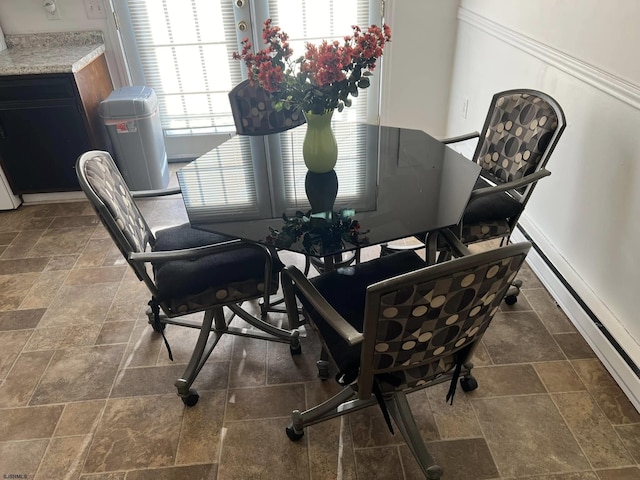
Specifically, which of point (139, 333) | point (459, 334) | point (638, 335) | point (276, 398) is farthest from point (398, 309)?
point (139, 333)

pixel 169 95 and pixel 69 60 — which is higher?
pixel 69 60

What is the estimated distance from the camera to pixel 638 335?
1.70m

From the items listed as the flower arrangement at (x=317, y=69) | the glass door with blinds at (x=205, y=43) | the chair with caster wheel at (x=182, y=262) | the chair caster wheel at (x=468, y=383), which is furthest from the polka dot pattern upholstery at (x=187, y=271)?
the glass door with blinds at (x=205, y=43)

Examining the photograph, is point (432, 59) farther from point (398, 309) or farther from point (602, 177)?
point (398, 309)

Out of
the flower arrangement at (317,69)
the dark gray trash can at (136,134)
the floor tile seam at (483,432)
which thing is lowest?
the floor tile seam at (483,432)

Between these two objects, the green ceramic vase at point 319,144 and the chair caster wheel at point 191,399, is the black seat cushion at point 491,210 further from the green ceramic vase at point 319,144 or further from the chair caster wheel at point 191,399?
the chair caster wheel at point 191,399

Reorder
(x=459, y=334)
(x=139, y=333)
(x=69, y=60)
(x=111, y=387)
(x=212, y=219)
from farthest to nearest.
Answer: (x=69, y=60), (x=139, y=333), (x=111, y=387), (x=212, y=219), (x=459, y=334)

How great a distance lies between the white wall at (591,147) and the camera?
170 centimetres

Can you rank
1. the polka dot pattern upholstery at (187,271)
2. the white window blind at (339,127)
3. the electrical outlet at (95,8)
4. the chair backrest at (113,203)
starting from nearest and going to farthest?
the chair backrest at (113,203) → the polka dot pattern upholstery at (187,271) → the white window blind at (339,127) → the electrical outlet at (95,8)

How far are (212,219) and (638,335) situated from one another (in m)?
1.59

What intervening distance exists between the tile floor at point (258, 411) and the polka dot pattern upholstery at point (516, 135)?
0.64 meters

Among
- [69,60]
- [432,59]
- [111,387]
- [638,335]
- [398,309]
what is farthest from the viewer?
[432,59]

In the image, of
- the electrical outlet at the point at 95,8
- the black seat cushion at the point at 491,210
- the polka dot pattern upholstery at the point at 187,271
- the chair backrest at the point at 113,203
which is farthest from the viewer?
the electrical outlet at the point at 95,8

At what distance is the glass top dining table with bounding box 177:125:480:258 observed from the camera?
1.42 metres
